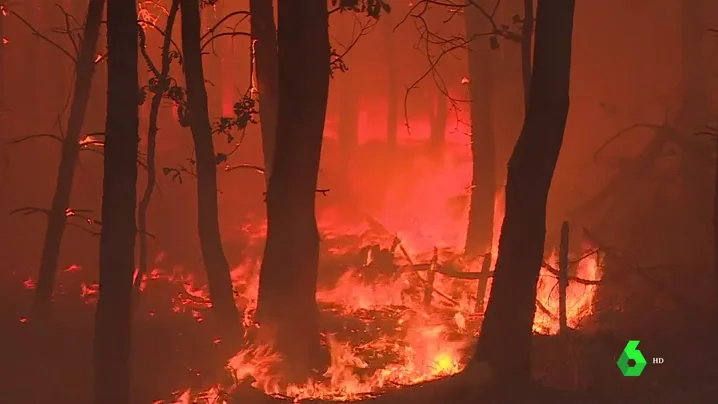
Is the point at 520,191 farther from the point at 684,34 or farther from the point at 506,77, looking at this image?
the point at 684,34

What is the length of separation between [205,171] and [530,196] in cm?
558

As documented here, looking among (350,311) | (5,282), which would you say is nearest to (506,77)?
(350,311)

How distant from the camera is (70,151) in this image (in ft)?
41.2

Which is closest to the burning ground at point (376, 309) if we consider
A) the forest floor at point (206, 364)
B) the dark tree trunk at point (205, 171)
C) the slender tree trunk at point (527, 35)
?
the forest floor at point (206, 364)

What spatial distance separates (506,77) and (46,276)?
1119cm

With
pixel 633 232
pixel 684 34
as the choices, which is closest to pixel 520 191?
pixel 633 232

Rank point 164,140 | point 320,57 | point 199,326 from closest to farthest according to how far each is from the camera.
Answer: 1. point 320,57
2. point 199,326
3. point 164,140

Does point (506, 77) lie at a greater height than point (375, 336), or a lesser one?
greater

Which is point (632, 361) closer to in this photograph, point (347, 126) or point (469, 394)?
point (469, 394)

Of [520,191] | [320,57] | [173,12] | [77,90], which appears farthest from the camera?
[77,90]

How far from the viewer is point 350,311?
44.1 ft

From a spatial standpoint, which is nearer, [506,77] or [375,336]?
[375,336]

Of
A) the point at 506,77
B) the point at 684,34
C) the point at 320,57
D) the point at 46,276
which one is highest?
the point at 684,34

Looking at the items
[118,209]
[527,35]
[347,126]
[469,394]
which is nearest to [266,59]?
[527,35]
